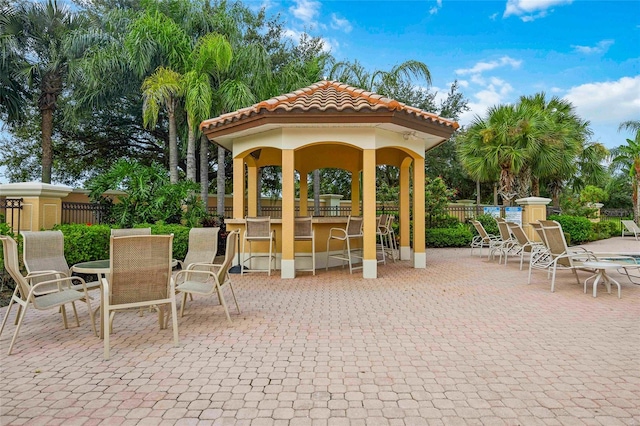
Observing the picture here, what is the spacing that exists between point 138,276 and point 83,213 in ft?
23.8

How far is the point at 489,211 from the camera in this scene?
1508 centimetres

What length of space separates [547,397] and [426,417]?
Result: 98cm

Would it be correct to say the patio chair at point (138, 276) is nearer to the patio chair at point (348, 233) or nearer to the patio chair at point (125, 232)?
the patio chair at point (125, 232)

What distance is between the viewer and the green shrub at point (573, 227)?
1505 centimetres

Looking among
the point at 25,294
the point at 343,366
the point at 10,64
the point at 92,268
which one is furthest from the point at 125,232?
the point at 10,64

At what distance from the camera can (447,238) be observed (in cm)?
1459

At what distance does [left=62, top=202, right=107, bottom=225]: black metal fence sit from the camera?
888cm

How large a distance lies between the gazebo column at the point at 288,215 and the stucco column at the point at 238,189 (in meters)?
1.74

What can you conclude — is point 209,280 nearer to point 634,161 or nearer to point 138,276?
point 138,276

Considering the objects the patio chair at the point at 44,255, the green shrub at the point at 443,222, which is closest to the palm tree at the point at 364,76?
the green shrub at the point at 443,222

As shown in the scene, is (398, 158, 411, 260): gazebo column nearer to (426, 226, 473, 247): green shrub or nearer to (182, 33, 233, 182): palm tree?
(426, 226, 473, 247): green shrub

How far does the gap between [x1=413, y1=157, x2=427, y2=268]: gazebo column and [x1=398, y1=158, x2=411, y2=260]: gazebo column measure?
5.31 feet

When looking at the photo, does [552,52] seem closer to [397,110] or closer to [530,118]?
[530,118]

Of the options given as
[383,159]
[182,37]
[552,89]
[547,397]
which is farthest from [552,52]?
[547,397]
